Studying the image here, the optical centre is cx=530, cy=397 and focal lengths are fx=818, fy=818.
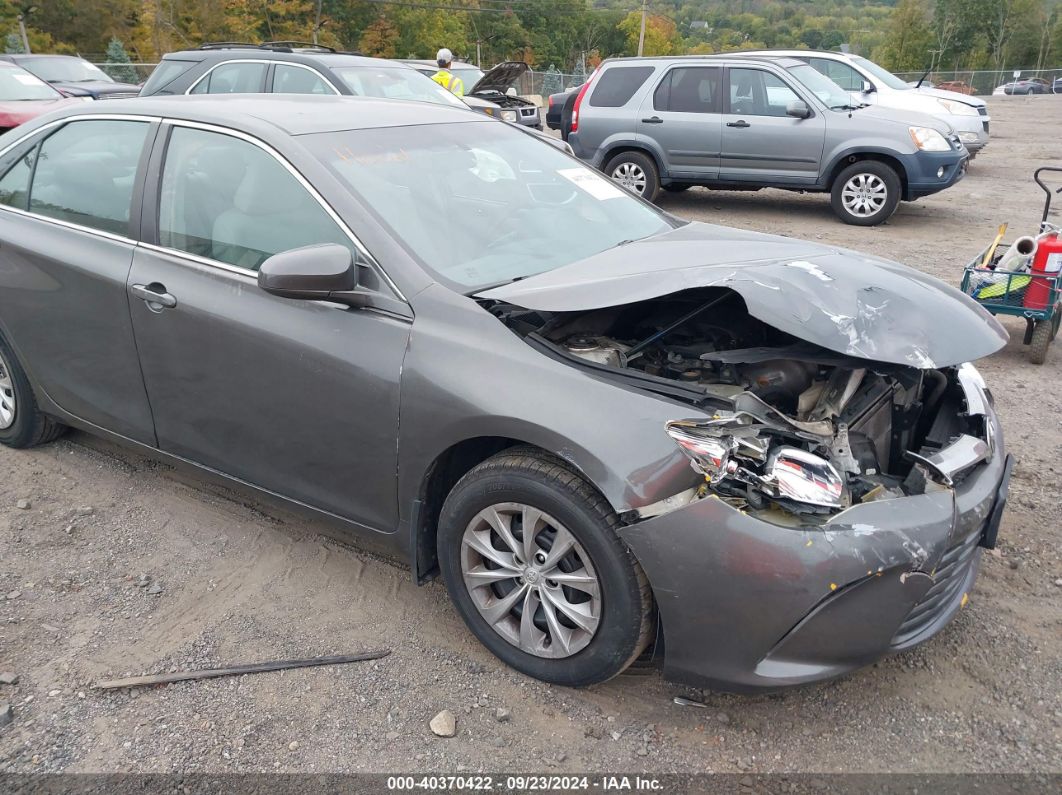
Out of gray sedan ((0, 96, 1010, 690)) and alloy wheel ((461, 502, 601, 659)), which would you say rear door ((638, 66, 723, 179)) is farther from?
alloy wheel ((461, 502, 601, 659))

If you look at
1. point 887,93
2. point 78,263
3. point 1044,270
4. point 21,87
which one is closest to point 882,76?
point 887,93

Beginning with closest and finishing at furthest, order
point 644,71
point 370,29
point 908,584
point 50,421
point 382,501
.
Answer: point 908,584 < point 382,501 < point 50,421 < point 644,71 < point 370,29

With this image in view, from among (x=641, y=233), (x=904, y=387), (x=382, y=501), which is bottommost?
(x=382, y=501)

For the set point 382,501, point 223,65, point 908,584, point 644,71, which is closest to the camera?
point 908,584

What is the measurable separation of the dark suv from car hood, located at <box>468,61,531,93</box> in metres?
3.17

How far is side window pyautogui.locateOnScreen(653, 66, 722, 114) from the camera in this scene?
1022 centimetres

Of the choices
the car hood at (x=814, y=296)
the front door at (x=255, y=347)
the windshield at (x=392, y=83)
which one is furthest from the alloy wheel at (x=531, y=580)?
the windshield at (x=392, y=83)

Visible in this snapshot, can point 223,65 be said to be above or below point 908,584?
above

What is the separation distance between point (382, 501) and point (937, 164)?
8.94m

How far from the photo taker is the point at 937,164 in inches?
372

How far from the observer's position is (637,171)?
10.8m

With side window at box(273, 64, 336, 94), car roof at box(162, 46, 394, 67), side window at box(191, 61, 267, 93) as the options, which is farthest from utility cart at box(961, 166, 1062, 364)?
side window at box(191, 61, 267, 93)

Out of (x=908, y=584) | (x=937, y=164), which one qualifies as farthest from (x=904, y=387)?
(x=937, y=164)

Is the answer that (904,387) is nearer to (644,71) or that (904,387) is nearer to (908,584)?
(908,584)
